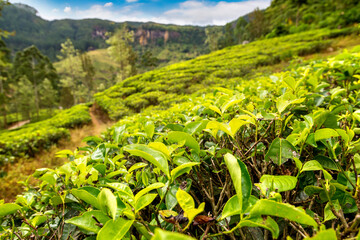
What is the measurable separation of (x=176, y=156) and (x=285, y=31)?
29512 mm

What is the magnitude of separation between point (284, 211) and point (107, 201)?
19.6 inches

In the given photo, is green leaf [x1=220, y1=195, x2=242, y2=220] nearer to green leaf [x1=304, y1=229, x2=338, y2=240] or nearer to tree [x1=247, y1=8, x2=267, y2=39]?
green leaf [x1=304, y1=229, x2=338, y2=240]

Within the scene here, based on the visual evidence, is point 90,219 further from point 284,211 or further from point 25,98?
point 25,98

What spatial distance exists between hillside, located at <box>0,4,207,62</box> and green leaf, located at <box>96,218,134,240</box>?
10807cm

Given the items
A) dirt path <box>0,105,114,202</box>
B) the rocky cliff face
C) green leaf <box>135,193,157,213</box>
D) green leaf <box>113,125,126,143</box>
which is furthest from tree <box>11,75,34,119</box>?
the rocky cliff face

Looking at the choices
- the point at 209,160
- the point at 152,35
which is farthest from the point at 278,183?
the point at 152,35

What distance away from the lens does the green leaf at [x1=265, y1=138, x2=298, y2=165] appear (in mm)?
703

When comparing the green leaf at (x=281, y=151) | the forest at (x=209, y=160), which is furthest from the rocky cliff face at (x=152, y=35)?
the green leaf at (x=281, y=151)

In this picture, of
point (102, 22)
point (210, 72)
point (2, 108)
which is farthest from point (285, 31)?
point (102, 22)

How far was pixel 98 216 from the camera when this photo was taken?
601 millimetres

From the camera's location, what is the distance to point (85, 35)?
143 metres

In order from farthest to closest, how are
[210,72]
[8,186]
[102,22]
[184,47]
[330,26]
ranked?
1. [102,22]
2. [184,47]
3. [330,26]
4. [210,72]
5. [8,186]

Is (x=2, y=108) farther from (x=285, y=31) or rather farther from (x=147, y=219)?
(x=285, y=31)

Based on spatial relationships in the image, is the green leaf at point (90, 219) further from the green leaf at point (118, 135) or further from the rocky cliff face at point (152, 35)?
the rocky cliff face at point (152, 35)
